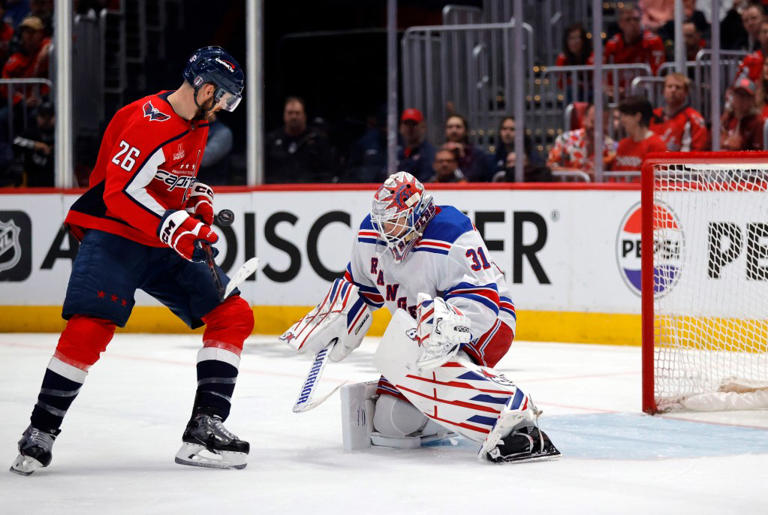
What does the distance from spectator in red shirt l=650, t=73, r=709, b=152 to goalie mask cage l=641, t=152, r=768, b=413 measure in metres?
1.22

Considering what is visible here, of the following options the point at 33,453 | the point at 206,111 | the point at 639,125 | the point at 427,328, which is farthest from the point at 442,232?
the point at 639,125

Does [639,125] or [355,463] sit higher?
[639,125]

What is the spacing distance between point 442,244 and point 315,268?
12.6ft

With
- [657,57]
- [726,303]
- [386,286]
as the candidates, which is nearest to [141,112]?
[386,286]

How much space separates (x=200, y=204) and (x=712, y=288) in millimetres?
3271

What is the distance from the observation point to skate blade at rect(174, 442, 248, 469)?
3.93 meters

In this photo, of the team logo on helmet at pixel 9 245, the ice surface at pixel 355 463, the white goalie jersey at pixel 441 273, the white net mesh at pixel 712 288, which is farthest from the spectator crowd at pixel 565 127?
the white goalie jersey at pixel 441 273

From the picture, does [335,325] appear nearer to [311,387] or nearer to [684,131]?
[311,387]

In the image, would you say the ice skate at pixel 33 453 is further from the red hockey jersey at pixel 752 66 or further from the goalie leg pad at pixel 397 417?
the red hockey jersey at pixel 752 66

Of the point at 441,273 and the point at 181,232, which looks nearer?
the point at 181,232

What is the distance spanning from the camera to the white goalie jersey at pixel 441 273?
13.3ft

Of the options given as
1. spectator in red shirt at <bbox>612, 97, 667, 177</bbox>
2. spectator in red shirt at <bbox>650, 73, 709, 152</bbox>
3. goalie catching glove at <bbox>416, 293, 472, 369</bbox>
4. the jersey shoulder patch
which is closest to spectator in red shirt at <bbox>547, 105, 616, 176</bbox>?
spectator in red shirt at <bbox>612, 97, 667, 177</bbox>

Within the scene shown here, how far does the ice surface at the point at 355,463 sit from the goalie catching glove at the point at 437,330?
0.35m

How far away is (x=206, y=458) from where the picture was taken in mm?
3975
